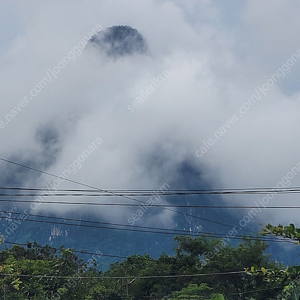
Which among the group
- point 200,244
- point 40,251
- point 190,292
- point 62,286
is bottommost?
point 190,292

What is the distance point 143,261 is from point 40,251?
11.2 meters

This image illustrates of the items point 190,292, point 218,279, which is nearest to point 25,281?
point 190,292

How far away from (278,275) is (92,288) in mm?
32403

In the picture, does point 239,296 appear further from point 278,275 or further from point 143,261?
point 278,275

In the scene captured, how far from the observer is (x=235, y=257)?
3828 centimetres

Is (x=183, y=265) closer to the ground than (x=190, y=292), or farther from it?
farther from it

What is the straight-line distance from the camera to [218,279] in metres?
37.5

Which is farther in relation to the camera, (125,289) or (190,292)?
(125,289)

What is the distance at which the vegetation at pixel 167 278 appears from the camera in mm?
33031

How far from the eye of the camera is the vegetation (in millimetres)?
33031

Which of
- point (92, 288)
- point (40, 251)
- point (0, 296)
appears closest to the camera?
point (0, 296)

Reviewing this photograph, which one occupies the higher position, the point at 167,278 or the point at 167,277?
the point at 167,277

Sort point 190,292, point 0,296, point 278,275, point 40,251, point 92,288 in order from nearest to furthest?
point 278,275 < point 0,296 < point 190,292 < point 92,288 < point 40,251

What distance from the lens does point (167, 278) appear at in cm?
3919
